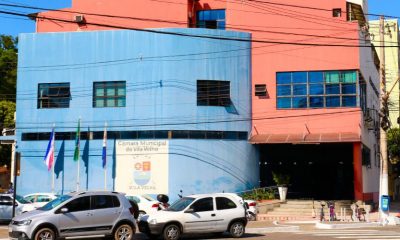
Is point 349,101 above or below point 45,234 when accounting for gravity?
above

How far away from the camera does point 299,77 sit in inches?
1383

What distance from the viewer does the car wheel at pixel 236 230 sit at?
18953mm

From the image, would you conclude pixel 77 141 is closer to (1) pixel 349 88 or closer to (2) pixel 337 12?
(1) pixel 349 88

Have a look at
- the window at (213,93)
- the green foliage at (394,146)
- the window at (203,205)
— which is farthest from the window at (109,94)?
the green foliage at (394,146)

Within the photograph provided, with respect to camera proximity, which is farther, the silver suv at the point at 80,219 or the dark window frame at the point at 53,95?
the dark window frame at the point at 53,95

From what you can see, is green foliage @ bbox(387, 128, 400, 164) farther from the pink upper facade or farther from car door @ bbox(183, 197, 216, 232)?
car door @ bbox(183, 197, 216, 232)

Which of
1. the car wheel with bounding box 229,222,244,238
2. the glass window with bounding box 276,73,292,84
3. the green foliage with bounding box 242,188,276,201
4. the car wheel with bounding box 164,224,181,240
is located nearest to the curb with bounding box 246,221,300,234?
the car wheel with bounding box 229,222,244,238

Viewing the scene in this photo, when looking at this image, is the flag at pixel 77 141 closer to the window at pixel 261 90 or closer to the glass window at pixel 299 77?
the window at pixel 261 90

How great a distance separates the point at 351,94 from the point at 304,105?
9.69 feet

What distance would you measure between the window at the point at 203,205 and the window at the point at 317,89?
689 inches

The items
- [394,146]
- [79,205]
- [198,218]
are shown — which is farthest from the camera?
[394,146]

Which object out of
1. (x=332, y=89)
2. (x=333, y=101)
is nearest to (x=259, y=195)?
(x=333, y=101)

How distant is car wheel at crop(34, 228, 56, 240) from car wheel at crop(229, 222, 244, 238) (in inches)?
241

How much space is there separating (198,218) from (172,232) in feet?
3.38
